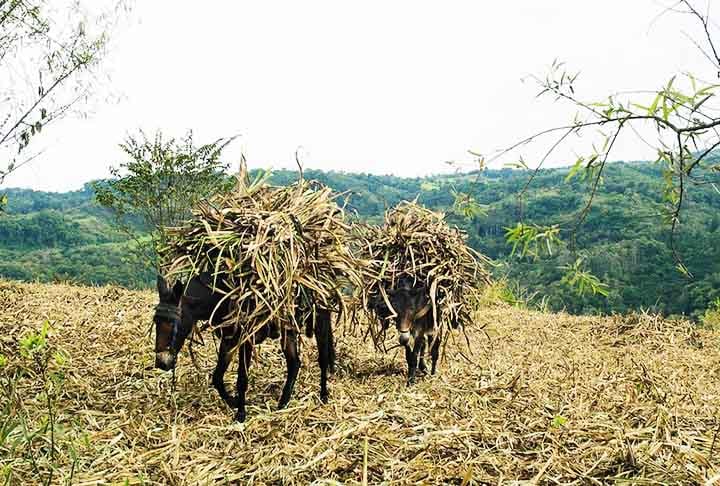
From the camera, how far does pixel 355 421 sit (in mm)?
4430

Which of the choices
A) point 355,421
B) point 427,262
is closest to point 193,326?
point 355,421

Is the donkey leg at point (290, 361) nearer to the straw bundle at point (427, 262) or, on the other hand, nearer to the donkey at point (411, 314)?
the straw bundle at point (427, 262)

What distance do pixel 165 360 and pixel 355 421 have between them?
156 centimetres

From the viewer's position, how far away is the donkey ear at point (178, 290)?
192 inches

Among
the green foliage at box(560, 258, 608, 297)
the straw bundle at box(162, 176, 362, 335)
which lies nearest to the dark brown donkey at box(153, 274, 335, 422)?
the straw bundle at box(162, 176, 362, 335)

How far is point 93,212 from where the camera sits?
5212 cm

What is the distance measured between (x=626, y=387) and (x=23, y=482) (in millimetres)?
5098

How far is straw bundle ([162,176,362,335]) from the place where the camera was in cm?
471

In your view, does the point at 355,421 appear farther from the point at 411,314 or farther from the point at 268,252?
the point at 411,314

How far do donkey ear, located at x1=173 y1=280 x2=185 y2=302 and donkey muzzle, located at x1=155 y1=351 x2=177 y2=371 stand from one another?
1.46 feet

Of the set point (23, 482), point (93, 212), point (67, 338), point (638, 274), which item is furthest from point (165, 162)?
point (93, 212)

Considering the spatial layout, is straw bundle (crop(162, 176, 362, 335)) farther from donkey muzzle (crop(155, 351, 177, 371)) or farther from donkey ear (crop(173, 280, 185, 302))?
donkey muzzle (crop(155, 351, 177, 371))

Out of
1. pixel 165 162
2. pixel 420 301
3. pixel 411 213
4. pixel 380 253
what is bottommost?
pixel 420 301

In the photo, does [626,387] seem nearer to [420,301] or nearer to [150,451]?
[420,301]
